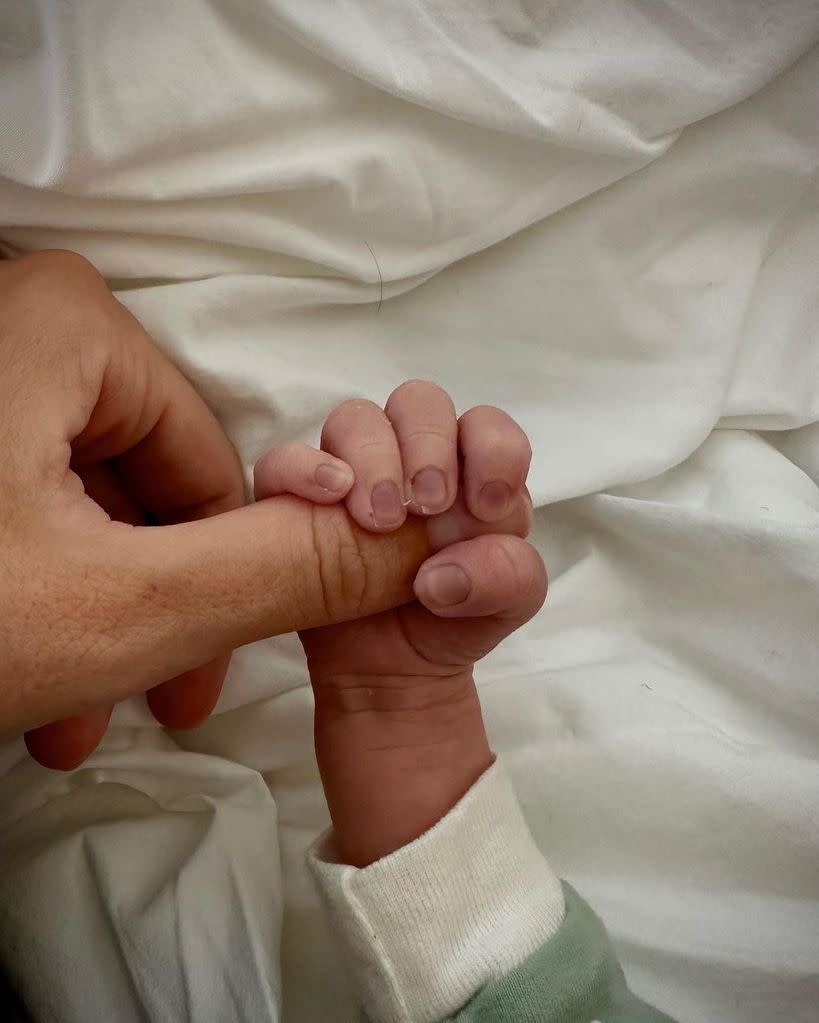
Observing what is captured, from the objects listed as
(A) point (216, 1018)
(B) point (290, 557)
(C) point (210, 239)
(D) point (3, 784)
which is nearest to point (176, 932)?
(A) point (216, 1018)

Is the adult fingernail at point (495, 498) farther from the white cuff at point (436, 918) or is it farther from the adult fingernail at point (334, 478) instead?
the white cuff at point (436, 918)

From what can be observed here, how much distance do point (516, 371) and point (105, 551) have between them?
0.40m

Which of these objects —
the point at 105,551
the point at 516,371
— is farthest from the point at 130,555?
the point at 516,371

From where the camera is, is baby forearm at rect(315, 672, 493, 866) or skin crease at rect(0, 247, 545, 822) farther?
baby forearm at rect(315, 672, 493, 866)

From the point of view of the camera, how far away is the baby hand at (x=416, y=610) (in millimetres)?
533

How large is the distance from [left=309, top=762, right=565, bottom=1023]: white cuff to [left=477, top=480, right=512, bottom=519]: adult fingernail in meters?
0.19

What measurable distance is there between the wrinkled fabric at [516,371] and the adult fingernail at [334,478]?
190 mm

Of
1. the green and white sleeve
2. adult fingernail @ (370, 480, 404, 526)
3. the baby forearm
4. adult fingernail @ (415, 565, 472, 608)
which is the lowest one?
the green and white sleeve

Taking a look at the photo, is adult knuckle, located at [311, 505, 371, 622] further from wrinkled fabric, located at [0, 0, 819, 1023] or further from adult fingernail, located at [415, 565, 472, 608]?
wrinkled fabric, located at [0, 0, 819, 1023]

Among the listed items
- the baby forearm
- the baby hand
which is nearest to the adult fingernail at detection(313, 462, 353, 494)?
the baby hand

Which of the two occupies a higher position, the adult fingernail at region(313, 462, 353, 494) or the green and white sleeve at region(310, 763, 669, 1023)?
the adult fingernail at region(313, 462, 353, 494)

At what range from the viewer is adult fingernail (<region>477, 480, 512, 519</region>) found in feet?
1.76

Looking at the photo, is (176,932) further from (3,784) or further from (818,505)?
A: (818,505)

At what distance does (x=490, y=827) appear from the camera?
0.62m
